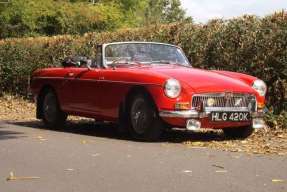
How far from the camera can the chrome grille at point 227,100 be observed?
34.1ft

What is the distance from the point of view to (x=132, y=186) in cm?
721

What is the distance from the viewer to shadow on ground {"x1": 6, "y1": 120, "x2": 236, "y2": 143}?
11.4m

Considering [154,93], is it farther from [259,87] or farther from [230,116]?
[259,87]

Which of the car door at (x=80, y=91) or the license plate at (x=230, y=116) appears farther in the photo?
the car door at (x=80, y=91)

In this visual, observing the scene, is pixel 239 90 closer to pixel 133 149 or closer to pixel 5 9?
pixel 133 149

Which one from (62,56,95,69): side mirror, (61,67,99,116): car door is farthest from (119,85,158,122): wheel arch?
(62,56,95,69): side mirror

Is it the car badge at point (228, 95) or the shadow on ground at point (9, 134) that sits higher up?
the car badge at point (228, 95)

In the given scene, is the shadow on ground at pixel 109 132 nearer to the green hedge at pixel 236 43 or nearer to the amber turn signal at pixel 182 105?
the amber turn signal at pixel 182 105

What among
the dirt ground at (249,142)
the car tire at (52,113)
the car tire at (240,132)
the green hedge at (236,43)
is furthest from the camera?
the car tire at (52,113)

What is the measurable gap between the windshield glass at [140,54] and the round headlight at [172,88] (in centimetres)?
164

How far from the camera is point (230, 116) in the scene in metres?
10.6

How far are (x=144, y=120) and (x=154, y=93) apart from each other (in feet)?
1.71

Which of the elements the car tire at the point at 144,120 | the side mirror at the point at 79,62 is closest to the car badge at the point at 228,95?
the car tire at the point at 144,120

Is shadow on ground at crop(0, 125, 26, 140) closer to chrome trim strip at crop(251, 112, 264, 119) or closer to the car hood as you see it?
the car hood
